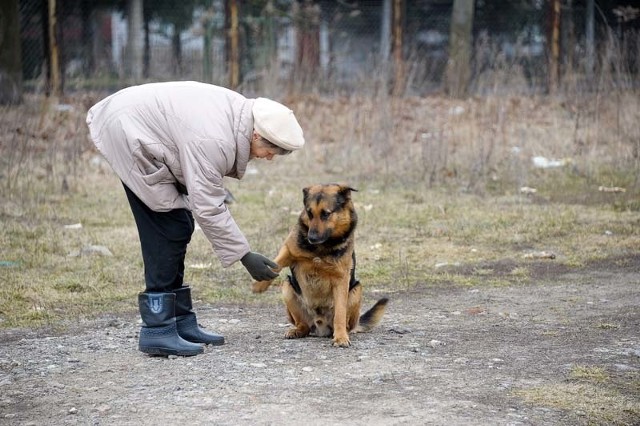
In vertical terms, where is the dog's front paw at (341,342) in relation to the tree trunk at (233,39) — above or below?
below

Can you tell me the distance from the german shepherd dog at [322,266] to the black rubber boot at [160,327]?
0.57m

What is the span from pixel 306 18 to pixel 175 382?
603 inches

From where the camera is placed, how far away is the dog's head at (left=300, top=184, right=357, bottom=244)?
5.60 m

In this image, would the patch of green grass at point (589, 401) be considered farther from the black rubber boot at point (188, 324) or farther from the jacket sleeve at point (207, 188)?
the black rubber boot at point (188, 324)

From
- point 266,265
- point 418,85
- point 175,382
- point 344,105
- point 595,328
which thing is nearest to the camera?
point 175,382

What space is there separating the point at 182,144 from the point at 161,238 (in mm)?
613

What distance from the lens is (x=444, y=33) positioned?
21.1 metres

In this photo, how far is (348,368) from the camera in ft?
17.0

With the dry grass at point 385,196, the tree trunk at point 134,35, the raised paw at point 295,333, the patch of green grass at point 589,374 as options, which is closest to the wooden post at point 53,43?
the tree trunk at point 134,35

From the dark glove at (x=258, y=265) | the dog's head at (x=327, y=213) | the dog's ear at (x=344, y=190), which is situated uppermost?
the dog's ear at (x=344, y=190)

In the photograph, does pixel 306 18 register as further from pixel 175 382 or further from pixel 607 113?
pixel 175 382

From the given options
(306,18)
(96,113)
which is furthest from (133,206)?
(306,18)

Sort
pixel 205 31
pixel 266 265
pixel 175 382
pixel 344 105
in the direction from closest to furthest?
pixel 175 382 → pixel 266 265 → pixel 344 105 → pixel 205 31

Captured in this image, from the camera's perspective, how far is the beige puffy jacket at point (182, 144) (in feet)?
15.9
